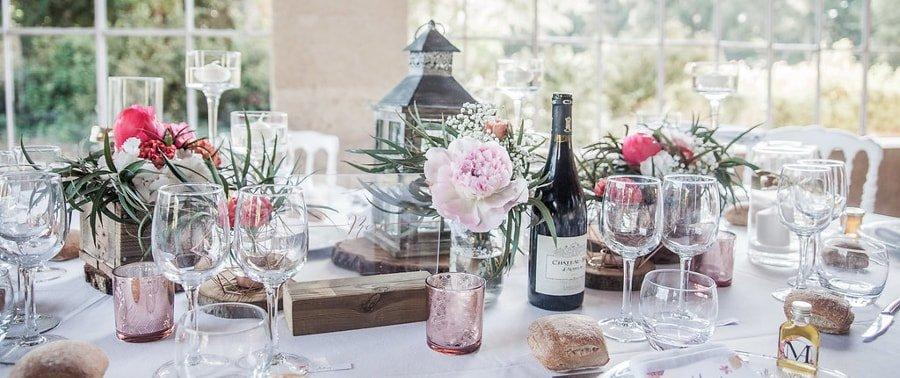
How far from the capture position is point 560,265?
3.87 feet

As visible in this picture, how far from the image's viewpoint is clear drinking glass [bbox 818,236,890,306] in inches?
48.5

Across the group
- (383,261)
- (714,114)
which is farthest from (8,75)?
(714,114)

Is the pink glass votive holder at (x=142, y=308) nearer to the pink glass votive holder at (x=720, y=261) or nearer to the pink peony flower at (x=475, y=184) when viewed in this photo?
the pink peony flower at (x=475, y=184)

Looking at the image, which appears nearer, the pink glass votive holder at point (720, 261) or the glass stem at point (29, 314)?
the glass stem at point (29, 314)

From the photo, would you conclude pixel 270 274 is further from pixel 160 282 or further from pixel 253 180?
pixel 253 180

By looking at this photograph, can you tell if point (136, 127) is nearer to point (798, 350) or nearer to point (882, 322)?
point (798, 350)

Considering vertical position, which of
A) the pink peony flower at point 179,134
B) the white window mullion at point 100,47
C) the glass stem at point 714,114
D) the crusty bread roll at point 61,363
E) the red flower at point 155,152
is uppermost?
the white window mullion at point 100,47

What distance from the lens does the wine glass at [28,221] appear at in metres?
0.98

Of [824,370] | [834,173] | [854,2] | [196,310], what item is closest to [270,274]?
[196,310]

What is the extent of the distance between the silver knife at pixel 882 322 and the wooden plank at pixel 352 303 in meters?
0.62

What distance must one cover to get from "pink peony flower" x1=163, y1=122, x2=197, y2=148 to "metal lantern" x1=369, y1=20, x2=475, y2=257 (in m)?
0.32

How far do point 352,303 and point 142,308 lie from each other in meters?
0.27

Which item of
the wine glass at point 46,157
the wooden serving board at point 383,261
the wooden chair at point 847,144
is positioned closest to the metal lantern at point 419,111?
the wooden serving board at point 383,261

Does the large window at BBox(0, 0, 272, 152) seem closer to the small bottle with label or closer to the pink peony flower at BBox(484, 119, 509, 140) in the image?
the pink peony flower at BBox(484, 119, 509, 140)
